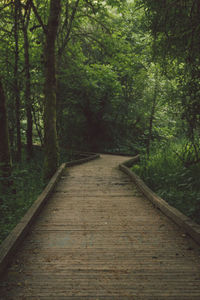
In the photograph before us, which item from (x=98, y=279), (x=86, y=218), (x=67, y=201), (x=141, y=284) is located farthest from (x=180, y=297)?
(x=67, y=201)

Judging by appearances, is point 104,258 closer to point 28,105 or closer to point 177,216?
point 177,216

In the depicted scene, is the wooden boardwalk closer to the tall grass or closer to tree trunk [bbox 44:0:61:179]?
the tall grass

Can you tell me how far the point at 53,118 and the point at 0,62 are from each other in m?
6.50

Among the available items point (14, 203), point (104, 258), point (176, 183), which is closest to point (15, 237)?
point (104, 258)

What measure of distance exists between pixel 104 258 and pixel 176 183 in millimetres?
4280

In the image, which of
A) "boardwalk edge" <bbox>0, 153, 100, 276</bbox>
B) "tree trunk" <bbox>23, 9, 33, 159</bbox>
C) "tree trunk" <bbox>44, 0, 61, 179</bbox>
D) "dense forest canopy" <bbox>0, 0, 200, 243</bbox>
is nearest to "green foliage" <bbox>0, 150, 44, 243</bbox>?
"boardwalk edge" <bbox>0, 153, 100, 276</bbox>

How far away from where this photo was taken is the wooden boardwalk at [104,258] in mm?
2732

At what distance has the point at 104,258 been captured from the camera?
346 centimetres

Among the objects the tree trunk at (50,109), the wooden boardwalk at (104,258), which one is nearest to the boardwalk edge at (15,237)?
the wooden boardwalk at (104,258)

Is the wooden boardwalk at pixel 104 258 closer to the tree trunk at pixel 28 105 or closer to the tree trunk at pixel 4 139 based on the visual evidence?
the tree trunk at pixel 4 139

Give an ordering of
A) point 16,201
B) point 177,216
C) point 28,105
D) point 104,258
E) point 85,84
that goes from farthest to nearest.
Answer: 1. point 85,84
2. point 28,105
3. point 16,201
4. point 177,216
5. point 104,258

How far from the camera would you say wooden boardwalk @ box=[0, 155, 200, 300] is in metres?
2.73

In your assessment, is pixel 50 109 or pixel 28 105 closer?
pixel 50 109

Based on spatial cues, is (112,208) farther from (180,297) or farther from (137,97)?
(137,97)
